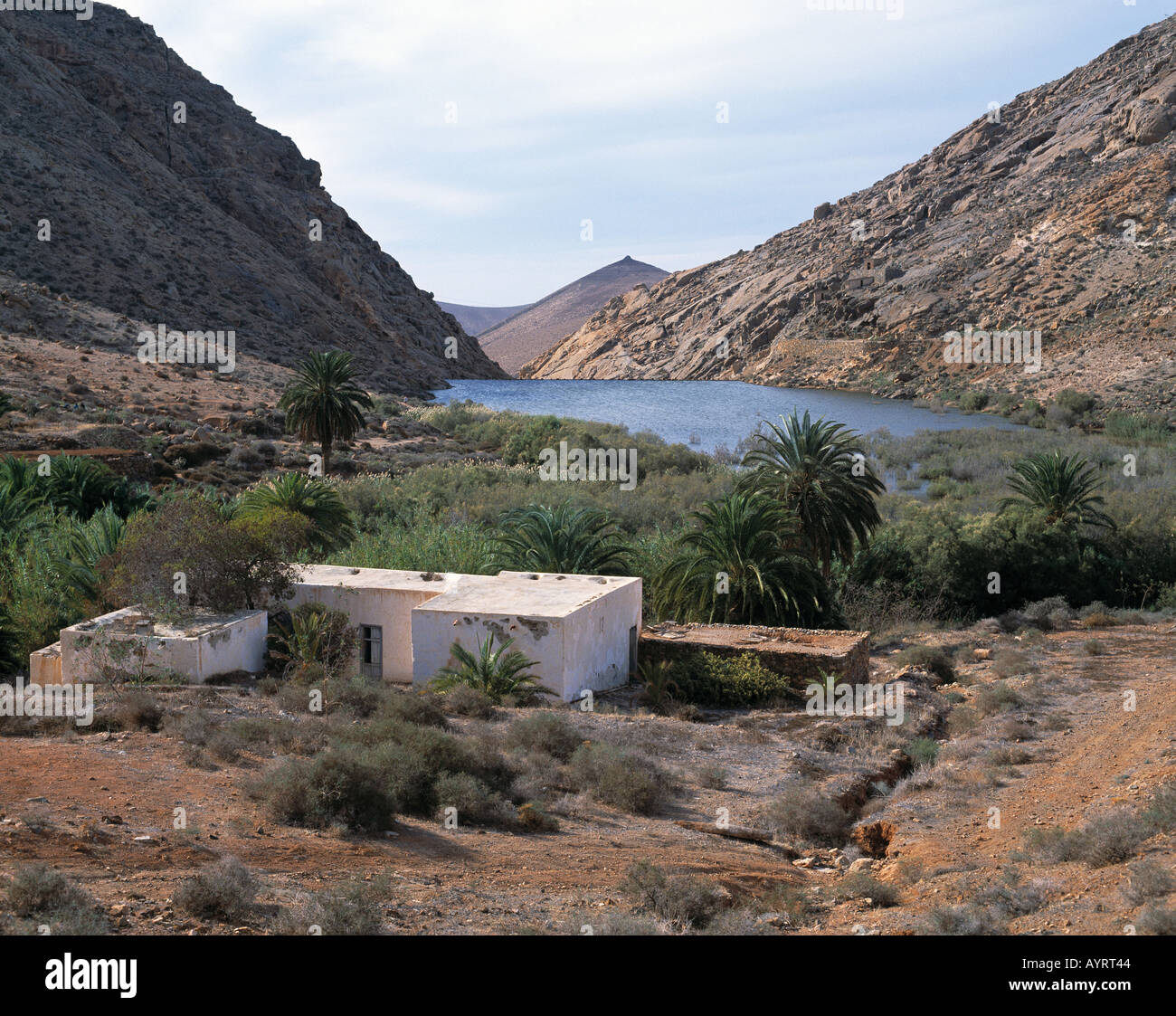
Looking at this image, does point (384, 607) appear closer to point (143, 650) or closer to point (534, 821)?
point (143, 650)

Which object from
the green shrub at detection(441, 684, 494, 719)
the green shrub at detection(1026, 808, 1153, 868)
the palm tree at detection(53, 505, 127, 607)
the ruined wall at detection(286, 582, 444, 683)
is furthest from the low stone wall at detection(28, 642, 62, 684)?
the green shrub at detection(1026, 808, 1153, 868)

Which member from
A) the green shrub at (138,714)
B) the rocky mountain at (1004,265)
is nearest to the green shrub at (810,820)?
the green shrub at (138,714)

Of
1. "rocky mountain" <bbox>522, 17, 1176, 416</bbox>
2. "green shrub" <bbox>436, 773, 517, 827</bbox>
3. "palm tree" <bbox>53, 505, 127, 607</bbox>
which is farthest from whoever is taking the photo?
"rocky mountain" <bbox>522, 17, 1176, 416</bbox>

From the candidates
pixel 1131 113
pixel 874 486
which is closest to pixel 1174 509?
pixel 874 486

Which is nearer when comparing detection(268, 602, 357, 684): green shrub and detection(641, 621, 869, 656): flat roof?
detection(268, 602, 357, 684): green shrub

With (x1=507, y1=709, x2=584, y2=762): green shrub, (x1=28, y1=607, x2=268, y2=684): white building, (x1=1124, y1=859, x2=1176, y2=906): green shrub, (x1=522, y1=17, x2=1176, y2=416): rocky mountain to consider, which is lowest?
(x1=507, y1=709, x2=584, y2=762): green shrub

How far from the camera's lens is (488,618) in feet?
53.4

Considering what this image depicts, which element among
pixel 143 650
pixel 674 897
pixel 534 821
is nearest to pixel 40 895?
pixel 674 897

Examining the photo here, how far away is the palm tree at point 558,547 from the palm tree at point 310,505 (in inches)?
162

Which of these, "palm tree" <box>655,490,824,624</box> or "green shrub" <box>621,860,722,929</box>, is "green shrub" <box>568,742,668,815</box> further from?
"palm tree" <box>655,490,824,624</box>

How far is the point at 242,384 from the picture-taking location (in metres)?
53.0

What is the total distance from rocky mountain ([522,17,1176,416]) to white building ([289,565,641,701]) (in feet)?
139

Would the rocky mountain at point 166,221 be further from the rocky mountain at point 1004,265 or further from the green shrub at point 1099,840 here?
the green shrub at point 1099,840

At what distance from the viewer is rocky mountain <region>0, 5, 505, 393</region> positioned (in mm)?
56625
